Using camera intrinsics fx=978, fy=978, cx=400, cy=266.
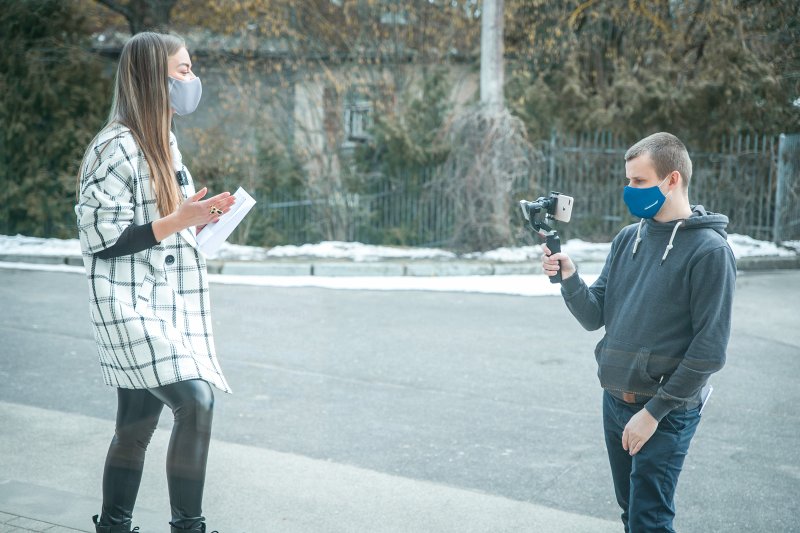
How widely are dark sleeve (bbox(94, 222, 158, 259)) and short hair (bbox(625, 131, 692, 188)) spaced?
1536mm

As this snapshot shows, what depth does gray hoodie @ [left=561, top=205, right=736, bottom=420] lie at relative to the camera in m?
2.88

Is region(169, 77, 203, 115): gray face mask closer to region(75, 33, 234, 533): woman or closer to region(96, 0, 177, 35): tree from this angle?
region(75, 33, 234, 533): woman

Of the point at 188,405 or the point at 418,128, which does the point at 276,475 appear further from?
the point at 418,128

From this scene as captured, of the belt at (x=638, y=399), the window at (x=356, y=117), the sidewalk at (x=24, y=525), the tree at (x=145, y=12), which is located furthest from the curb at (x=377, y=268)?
the belt at (x=638, y=399)

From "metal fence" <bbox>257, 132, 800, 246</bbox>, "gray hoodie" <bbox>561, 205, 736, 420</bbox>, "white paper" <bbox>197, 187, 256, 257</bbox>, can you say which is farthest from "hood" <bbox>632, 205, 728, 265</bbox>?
"metal fence" <bbox>257, 132, 800, 246</bbox>

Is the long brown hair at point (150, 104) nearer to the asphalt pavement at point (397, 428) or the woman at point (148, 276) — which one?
the woman at point (148, 276)

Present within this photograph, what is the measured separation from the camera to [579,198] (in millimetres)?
15367

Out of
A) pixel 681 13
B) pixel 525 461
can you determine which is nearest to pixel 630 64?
pixel 681 13

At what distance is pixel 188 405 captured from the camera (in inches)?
124

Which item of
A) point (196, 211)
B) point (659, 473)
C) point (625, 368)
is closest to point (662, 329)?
point (625, 368)

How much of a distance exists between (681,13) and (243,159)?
777 centimetres

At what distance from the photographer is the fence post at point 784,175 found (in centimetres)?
1443

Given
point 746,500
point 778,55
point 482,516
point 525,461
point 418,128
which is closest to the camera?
point 482,516

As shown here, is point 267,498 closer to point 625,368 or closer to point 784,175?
point 625,368
